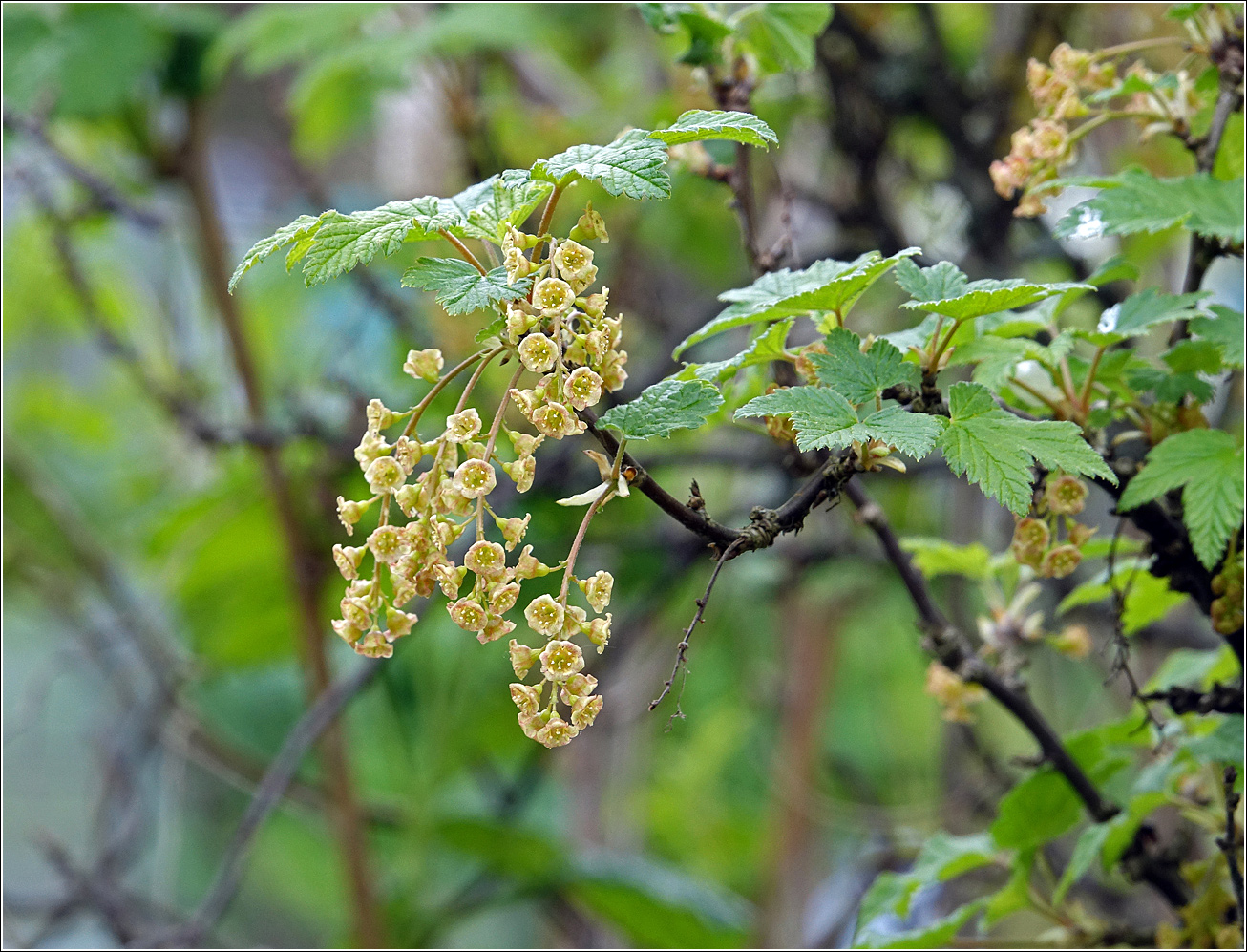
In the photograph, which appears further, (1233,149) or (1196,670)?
(1196,670)

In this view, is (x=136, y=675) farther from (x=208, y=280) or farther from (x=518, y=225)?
(x=518, y=225)

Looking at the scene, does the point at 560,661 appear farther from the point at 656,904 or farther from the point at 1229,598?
the point at 656,904

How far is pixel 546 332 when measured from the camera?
397 mm

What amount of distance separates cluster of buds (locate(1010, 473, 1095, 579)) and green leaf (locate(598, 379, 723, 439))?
0.19 metres

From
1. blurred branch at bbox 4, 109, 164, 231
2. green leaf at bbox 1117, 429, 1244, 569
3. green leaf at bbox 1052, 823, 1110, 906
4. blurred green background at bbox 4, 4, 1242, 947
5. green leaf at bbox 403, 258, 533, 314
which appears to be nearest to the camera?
green leaf at bbox 403, 258, 533, 314

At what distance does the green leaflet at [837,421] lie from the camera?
0.39m

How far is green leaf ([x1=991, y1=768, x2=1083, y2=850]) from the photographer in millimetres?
619

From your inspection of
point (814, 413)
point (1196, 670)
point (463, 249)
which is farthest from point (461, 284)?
point (1196, 670)

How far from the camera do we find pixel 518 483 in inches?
15.5

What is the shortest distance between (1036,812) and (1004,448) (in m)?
0.31

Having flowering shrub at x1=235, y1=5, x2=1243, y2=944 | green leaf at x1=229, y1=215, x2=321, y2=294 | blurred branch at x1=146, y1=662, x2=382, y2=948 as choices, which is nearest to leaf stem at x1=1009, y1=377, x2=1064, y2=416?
flowering shrub at x1=235, y1=5, x2=1243, y2=944

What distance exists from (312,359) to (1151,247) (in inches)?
46.7

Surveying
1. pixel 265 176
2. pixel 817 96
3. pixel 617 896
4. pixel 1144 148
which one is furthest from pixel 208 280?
pixel 265 176

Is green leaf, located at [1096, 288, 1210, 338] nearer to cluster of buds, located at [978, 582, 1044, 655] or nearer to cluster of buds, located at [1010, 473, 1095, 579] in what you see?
cluster of buds, located at [1010, 473, 1095, 579]
